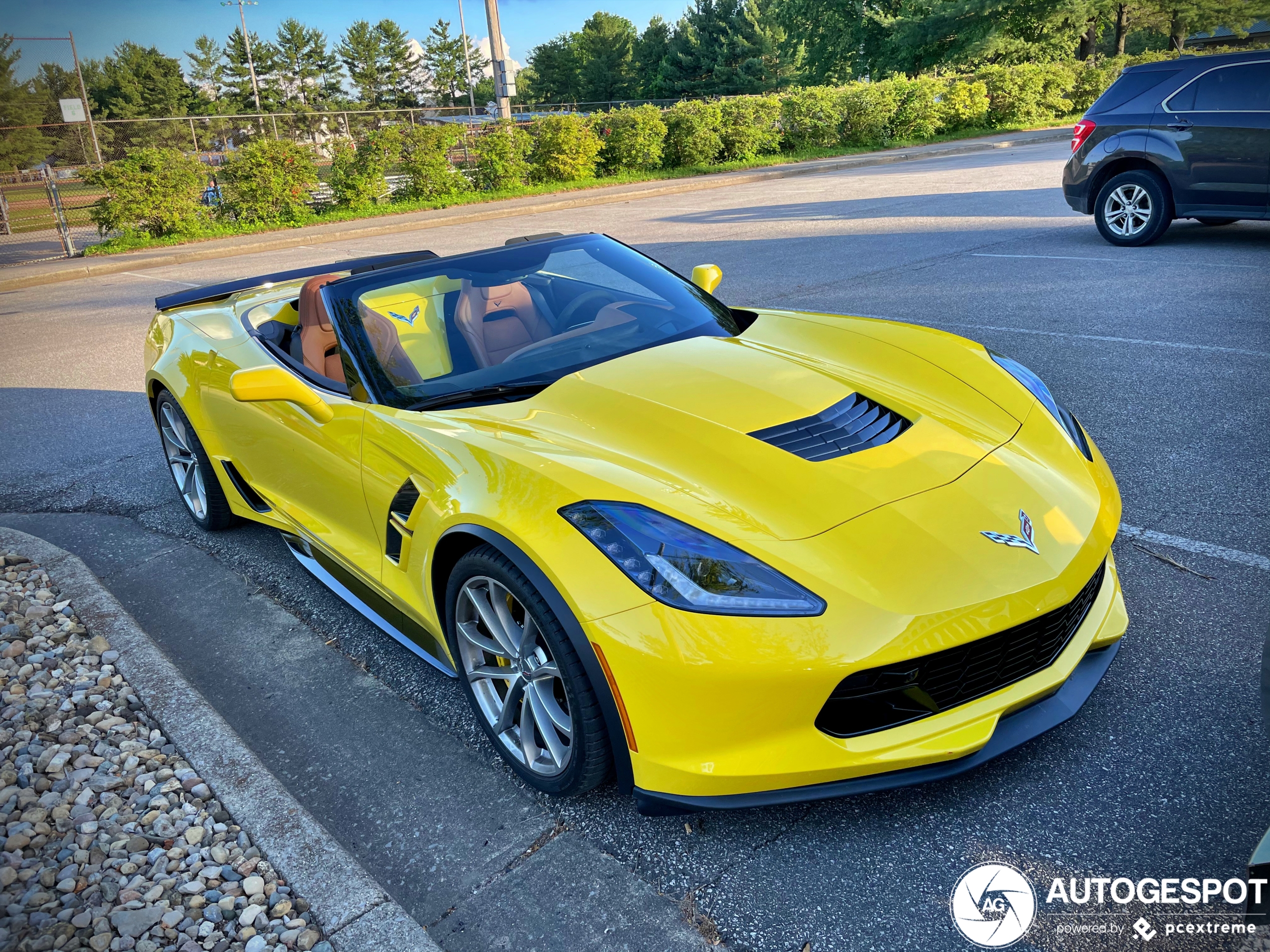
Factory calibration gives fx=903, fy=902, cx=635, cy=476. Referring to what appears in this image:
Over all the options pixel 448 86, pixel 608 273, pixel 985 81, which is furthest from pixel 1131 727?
pixel 448 86

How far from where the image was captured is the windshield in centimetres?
311

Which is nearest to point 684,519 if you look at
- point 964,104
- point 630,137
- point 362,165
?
point 362,165

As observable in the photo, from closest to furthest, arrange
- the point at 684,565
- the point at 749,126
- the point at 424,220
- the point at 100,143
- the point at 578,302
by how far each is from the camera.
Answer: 1. the point at 684,565
2. the point at 578,302
3. the point at 424,220
4. the point at 100,143
5. the point at 749,126

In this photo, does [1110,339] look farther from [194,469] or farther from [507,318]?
[194,469]

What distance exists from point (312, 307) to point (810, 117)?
24013 mm

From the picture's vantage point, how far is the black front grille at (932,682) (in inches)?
78.3

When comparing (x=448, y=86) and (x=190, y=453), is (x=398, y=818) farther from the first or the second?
(x=448, y=86)

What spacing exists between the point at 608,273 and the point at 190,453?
2323 millimetres

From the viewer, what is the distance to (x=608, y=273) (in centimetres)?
371

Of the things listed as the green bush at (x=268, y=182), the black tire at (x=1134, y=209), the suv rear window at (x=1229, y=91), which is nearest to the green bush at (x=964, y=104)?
the green bush at (x=268, y=182)

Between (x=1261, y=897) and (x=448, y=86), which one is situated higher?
(x=448, y=86)

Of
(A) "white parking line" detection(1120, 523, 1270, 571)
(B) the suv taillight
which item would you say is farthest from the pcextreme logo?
(B) the suv taillight

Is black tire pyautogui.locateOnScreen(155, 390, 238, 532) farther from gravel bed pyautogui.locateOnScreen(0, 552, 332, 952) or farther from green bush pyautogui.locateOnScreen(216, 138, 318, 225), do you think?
green bush pyautogui.locateOnScreen(216, 138, 318, 225)

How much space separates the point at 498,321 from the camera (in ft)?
11.1
